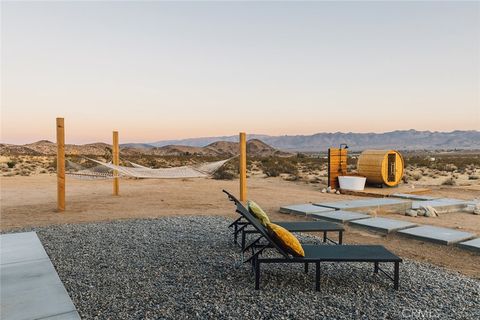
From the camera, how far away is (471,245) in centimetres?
481

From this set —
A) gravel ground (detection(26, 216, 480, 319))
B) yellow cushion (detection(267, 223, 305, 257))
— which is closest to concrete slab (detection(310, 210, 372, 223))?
gravel ground (detection(26, 216, 480, 319))

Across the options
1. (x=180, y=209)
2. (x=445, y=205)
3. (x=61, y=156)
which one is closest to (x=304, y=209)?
(x=180, y=209)

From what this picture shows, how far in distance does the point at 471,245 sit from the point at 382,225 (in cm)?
138

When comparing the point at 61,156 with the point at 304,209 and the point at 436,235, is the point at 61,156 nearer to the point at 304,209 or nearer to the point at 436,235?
the point at 304,209

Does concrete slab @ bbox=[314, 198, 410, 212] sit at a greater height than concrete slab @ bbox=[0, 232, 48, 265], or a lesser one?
lesser

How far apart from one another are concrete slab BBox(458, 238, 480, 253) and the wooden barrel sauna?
25.3 ft

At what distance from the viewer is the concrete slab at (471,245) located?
4.75 meters

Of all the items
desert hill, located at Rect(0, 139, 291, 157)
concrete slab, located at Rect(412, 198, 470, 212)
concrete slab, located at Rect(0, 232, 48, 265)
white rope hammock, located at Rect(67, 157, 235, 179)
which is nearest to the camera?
concrete slab, located at Rect(0, 232, 48, 265)

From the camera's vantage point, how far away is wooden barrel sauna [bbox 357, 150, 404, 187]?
41.3 feet

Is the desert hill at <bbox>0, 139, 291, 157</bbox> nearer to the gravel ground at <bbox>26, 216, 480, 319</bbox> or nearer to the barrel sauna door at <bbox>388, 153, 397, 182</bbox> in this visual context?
the barrel sauna door at <bbox>388, 153, 397, 182</bbox>

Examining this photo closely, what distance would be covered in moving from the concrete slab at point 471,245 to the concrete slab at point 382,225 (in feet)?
3.26

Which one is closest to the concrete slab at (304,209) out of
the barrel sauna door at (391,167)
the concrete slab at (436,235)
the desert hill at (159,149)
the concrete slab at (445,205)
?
the concrete slab at (436,235)

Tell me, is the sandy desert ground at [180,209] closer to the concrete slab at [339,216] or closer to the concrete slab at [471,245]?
the concrete slab at [471,245]

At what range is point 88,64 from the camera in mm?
13758
